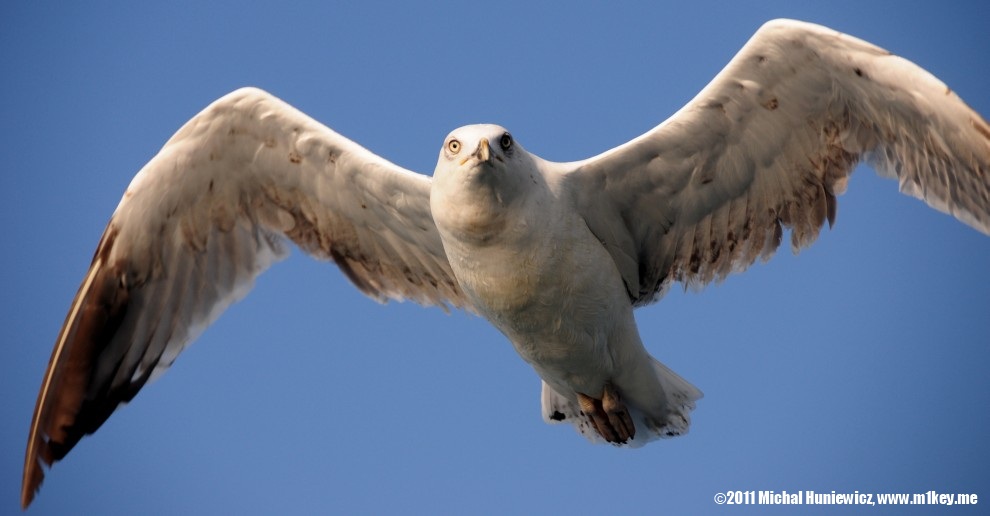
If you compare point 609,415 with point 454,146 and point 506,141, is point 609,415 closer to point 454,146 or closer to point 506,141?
point 506,141

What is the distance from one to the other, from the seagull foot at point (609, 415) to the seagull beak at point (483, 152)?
2377 mm

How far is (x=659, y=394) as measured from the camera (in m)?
11.6

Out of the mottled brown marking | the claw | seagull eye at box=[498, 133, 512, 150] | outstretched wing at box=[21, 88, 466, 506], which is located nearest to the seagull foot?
the claw

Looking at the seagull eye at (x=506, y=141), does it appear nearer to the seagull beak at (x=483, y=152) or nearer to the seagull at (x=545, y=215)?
the seagull at (x=545, y=215)

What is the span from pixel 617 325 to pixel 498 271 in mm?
1146

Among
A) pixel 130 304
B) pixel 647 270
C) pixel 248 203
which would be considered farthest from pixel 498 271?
pixel 130 304

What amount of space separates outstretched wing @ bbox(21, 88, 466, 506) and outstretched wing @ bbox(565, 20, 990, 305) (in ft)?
4.92

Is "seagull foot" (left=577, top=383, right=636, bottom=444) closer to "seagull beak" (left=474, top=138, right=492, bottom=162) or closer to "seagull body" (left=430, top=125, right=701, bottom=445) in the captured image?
"seagull body" (left=430, top=125, right=701, bottom=445)

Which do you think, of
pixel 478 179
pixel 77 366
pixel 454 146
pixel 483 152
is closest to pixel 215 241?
pixel 77 366

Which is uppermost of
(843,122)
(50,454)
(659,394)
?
(843,122)

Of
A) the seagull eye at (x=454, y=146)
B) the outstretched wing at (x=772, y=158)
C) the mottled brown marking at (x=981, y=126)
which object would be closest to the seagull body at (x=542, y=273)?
the seagull eye at (x=454, y=146)

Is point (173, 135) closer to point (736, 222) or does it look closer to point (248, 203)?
point (248, 203)

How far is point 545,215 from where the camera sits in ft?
33.9

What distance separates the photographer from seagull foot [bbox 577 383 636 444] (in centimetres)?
1138
